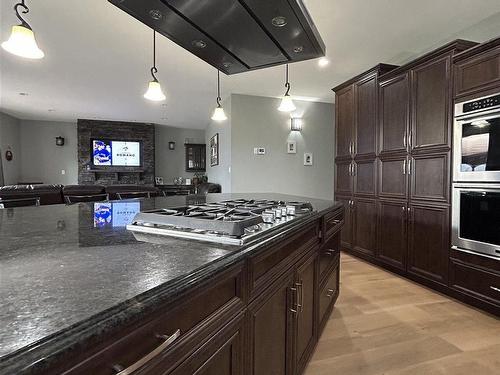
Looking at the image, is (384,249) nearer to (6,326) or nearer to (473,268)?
(473,268)

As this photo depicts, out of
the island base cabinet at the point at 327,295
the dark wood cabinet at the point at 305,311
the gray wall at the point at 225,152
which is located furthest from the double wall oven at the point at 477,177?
the gray wall at the point at 225,152

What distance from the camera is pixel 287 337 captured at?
1.21 m

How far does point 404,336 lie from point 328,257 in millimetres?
742

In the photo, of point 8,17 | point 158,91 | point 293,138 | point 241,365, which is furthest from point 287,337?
point 293,138

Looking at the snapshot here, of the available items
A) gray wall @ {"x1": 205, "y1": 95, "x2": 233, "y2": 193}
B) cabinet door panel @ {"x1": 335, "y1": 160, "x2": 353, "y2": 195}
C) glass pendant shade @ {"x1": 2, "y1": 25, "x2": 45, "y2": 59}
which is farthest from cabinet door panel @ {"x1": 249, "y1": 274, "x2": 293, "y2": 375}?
gray wall @ {"x1": 205, "y1": 95, "x2": 233, "y2": 193}

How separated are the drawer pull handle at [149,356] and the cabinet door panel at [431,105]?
2.84 m

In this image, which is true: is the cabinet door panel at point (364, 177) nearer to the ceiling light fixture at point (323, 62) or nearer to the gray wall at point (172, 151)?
the ceiling light fixture at point (323, 62)

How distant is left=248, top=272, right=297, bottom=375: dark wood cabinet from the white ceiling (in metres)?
2.48

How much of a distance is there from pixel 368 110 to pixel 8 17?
3.92m

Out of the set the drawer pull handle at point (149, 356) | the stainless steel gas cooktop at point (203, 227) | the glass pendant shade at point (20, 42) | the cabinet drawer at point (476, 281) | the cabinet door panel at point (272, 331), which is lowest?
the cabinet drawer at point (476, 281)

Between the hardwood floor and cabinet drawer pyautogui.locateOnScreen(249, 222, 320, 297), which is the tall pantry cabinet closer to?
the hardwood floor

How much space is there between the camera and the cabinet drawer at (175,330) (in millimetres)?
446

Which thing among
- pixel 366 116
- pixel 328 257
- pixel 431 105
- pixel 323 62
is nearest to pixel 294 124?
pixel 323 62

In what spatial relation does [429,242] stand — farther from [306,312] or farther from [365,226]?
[306,312]
